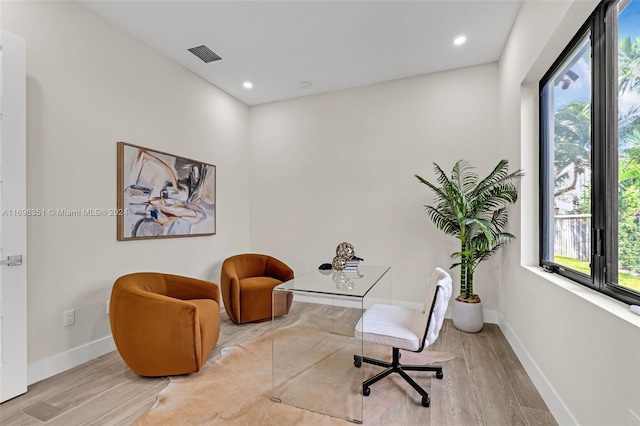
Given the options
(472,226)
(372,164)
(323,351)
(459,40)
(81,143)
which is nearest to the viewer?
(81,143)

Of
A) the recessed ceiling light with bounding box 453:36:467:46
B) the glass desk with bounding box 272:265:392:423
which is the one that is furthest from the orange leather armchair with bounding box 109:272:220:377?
the recessed ceiling light with bounding box 453:36:467:46

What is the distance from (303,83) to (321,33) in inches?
44.3

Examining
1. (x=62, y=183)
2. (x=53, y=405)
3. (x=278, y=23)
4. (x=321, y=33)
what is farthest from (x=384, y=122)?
(x=53, y=405)

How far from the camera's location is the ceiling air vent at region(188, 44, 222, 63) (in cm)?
333

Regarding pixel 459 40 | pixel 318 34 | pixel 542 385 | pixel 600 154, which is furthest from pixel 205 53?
pixel 542 385

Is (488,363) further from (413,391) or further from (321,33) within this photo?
(321,33)

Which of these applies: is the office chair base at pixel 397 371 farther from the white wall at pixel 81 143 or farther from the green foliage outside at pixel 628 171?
the white wall at pixel 81 143

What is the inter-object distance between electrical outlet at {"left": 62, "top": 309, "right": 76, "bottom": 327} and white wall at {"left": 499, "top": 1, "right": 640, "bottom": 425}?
3.56 metres

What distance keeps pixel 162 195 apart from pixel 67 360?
5.55 feet

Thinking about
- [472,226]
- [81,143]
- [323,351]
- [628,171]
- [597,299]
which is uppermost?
[81,143]

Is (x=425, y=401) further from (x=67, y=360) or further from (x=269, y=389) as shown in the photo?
(x=67, y=360)

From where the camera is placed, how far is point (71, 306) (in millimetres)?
2576

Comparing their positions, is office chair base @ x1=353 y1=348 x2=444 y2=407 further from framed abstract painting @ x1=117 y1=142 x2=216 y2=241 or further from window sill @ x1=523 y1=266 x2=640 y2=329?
framed abstract painting @ x1=117 y1=142 x2=216 y2=241

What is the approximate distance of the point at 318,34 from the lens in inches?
122
